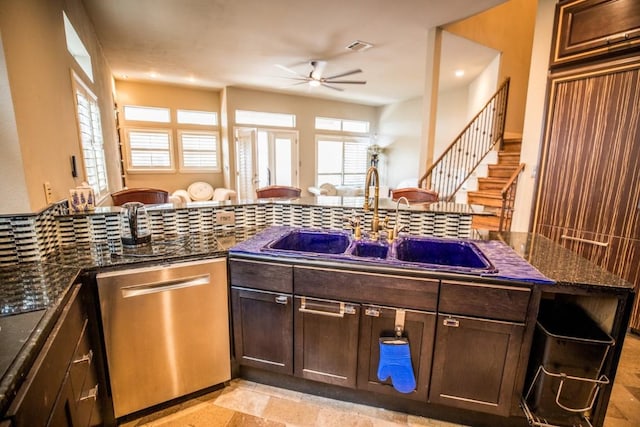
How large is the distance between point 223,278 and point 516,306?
1447 mm

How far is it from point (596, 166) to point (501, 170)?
2.35 metres

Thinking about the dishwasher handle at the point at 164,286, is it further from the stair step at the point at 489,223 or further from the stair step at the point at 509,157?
the stair step at the point at 509,157

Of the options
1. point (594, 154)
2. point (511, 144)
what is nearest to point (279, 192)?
point (594, 154)

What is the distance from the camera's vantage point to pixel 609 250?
223cm

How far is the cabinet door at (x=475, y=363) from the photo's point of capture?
1334mm

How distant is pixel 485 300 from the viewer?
4.31ft

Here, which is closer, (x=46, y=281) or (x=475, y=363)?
(x=46, y=281)

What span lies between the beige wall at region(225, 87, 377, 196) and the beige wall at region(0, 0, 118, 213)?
4.28 m

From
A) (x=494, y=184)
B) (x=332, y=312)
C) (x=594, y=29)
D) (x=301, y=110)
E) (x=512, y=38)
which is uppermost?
(x=512, y=38)

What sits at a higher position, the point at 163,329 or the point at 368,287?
the point at 368,287

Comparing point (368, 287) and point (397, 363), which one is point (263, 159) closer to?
point (368, 287)

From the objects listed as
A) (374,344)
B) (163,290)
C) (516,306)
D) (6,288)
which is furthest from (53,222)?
(516,306)

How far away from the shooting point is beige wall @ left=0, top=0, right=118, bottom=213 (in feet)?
4.44

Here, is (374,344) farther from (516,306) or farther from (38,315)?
(38,315)
